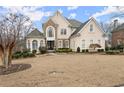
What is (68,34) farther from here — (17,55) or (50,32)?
(17,55)

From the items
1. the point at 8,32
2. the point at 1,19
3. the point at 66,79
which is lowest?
the point at 66,79

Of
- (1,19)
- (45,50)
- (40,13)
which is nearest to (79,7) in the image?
(40,13)

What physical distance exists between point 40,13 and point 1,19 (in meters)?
0.85

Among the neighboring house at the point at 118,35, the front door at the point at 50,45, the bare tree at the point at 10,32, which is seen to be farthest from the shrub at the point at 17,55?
the neighboring house at the point at 118,35

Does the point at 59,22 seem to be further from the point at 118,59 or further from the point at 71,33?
the point at 118,59

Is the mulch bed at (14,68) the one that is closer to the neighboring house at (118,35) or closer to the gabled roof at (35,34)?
the gabled roof at (35,34)

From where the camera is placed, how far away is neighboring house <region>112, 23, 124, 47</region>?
15.7 feet

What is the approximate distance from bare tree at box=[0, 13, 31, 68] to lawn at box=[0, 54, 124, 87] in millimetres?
323

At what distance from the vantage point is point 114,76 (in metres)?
4.05

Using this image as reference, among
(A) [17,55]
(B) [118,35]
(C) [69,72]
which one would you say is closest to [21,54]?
(A) [17,55]

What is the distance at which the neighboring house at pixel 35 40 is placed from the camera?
4.83m

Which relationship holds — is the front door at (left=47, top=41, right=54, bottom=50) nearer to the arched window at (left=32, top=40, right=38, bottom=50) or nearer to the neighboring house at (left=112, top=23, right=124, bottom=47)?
the arched window at (left=32, top=40, right=38, bottom=50)

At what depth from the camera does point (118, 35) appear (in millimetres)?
5047

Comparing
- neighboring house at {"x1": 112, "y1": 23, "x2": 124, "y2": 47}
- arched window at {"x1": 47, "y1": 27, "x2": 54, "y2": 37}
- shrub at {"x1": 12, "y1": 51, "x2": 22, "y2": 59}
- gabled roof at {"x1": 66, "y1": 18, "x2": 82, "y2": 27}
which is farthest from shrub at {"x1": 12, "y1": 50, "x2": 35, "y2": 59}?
neighboring house at {"x1": 112, "y1": 23, "x2": 124, "y2": 47}
